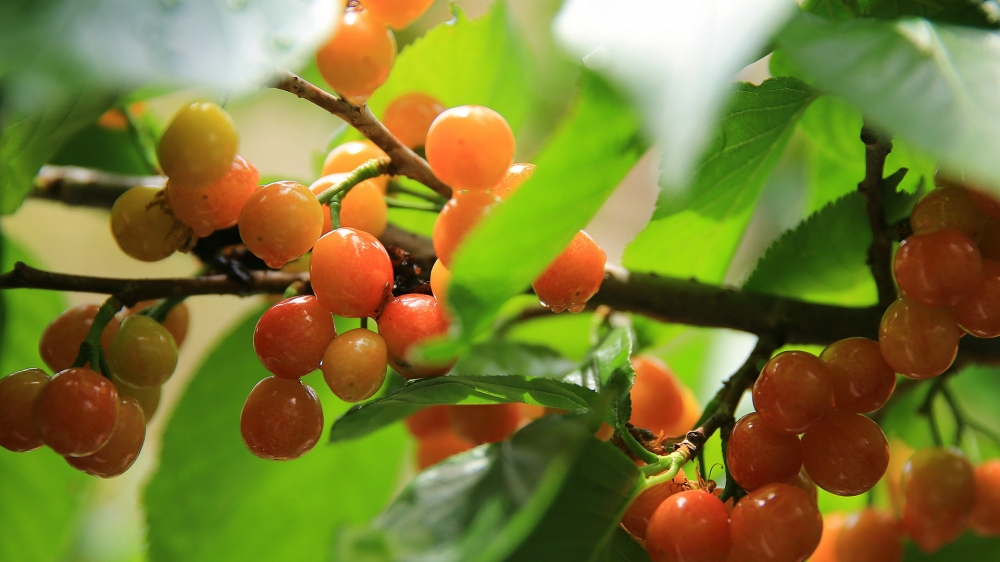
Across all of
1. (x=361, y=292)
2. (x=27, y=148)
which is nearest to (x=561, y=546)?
(x=361, y=292)

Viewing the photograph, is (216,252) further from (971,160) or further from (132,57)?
(971,160)

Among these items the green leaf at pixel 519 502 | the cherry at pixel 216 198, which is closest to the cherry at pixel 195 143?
the cherry at pixel 216 198

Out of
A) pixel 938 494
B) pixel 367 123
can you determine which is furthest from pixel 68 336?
pixel 938 494

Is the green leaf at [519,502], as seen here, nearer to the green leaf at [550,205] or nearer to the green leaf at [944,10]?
the green leaf at [550,205]

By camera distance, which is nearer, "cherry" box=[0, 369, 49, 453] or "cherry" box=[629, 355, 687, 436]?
"cherry" box=[0, 369, 49, 453]

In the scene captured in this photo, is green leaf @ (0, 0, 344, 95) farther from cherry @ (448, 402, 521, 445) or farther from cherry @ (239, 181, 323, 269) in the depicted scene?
cherry @ (448, 402, 521, 445)

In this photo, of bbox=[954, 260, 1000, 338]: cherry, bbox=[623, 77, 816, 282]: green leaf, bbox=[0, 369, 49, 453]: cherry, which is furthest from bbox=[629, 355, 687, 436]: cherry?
bbox=[0, 369, 49, 453]: cherry
